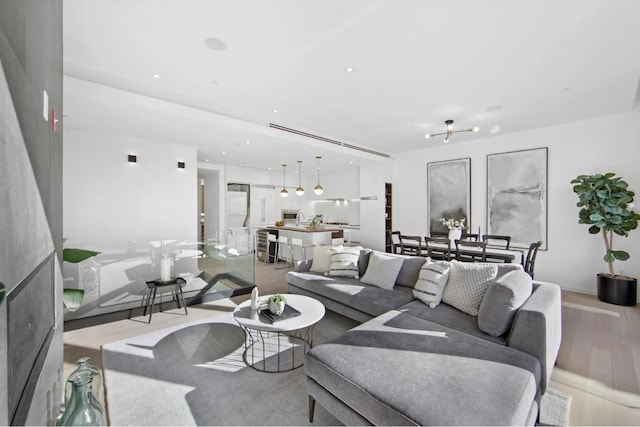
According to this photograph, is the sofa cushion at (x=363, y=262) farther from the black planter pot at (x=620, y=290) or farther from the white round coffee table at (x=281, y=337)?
the black planter pot at (x=620, y=290)

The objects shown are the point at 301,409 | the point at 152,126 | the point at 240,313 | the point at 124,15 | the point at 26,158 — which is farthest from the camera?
the point at 152,126

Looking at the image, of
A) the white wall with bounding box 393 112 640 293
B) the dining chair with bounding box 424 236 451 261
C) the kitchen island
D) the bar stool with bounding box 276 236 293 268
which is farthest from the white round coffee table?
the white wall with bounding box 393 112 640 293

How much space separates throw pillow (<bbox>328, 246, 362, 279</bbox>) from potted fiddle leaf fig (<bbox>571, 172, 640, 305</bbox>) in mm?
3695

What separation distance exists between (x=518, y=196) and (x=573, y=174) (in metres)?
0.88

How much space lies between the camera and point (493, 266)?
8.70ft

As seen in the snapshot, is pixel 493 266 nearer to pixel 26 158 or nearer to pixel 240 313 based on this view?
pixel 240 313

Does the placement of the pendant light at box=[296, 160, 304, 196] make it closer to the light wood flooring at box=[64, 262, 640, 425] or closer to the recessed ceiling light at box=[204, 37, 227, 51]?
the light wood flooring at box=[64, 262, 640, 425]

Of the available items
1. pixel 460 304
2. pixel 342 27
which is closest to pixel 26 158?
pixel 342 27

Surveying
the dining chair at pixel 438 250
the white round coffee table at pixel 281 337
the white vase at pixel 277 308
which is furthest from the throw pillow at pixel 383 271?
the dining chair at pixel 438 250

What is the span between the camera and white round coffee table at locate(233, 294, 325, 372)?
2342 mm

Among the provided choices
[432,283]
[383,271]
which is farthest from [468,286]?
[383,271]

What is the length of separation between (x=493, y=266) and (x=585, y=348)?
4.44 feet

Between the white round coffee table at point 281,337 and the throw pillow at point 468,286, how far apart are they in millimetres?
1270

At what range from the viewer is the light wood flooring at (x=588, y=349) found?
1986mm
